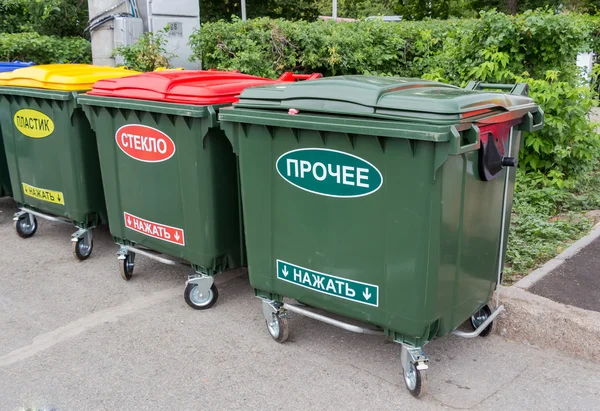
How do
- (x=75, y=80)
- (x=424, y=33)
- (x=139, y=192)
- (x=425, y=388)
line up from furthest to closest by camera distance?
(x=424, y=33) → (x=75, y=80) → (x=139, y=192) → (x=425, y=388)

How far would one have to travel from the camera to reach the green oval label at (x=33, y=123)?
16.1 feet

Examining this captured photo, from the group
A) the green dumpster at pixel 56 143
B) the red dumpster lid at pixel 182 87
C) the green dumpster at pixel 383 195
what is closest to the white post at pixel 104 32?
the green dumpster at pixel 56 143

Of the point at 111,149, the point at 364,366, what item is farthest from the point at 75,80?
the point at 364,366

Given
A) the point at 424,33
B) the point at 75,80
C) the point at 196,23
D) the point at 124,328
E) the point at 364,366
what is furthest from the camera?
the point at 196,23

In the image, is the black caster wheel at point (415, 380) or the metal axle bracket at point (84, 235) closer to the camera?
the black caster wheel at point (415, 380)

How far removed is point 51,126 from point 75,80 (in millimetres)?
482

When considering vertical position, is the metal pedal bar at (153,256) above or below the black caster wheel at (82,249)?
above

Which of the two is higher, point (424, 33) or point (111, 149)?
point (424, 33)

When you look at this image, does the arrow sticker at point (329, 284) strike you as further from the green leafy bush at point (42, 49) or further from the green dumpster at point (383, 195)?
the green leafy bush at point (42, 49)

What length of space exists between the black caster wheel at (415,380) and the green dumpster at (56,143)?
3049 mm

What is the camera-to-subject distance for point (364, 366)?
3289mm

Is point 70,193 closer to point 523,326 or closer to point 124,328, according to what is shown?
point 124,328

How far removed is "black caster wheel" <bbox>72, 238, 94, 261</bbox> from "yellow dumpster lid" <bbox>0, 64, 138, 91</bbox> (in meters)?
1.25

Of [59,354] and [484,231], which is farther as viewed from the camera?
[59,354]
